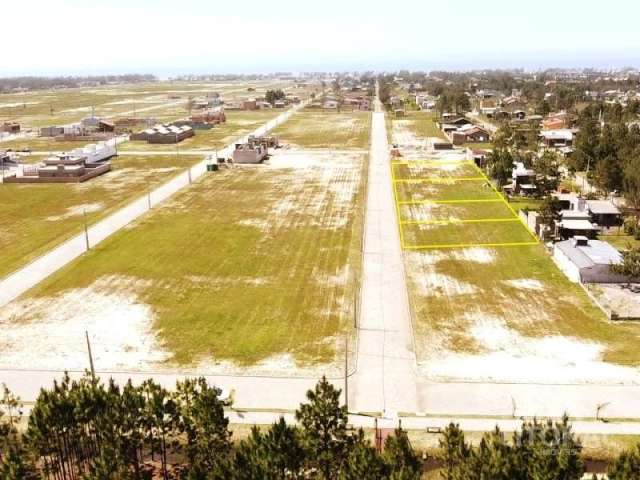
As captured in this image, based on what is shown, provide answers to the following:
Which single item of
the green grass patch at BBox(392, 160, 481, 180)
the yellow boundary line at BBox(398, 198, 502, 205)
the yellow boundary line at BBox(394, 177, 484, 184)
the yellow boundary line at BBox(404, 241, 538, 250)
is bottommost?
the yellow boundary line at BBox(404, 241, 538, 250)

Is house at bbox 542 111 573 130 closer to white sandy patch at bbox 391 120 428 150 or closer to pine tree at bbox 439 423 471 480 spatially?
white sandy patch at bbox 391 120 428 150

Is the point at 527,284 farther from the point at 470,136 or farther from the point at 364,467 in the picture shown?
the point at 470,136

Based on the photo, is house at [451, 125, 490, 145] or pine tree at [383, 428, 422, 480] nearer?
pine tree at [383, 428, 422, 480]

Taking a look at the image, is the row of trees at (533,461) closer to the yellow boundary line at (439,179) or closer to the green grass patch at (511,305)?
the green grass patch at (511,305)

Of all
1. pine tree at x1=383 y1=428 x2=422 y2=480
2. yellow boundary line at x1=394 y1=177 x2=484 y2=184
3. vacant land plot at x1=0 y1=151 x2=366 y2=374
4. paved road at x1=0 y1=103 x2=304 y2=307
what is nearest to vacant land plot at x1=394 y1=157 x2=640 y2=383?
vacant land plot at x1=0 y1=151 x2=366 y2=374

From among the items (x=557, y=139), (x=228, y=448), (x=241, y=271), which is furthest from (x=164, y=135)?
(x=228, y=448)

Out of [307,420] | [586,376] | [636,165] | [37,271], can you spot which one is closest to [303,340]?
[307,420]
